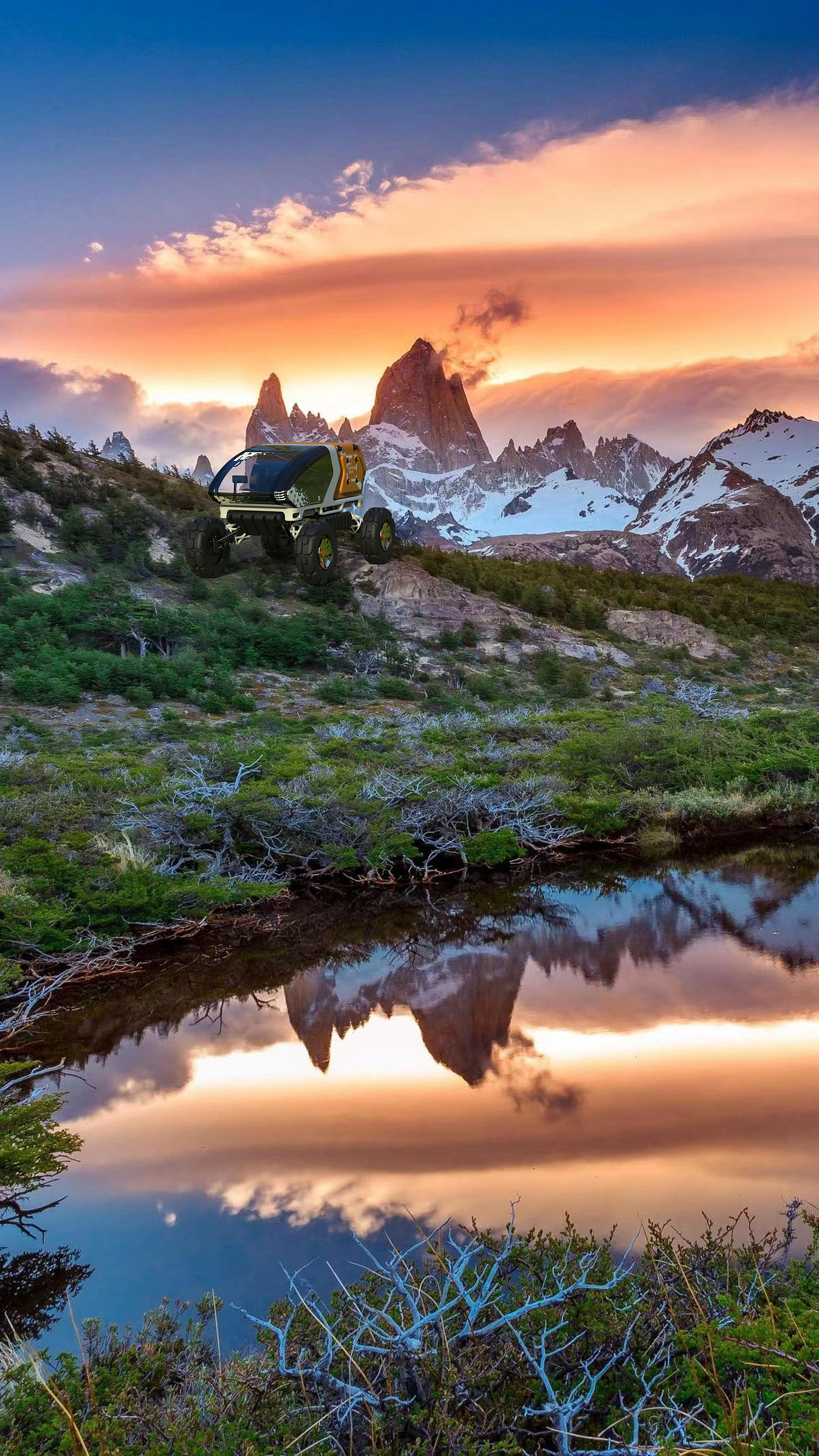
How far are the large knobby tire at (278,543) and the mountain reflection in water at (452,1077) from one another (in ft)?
14.7

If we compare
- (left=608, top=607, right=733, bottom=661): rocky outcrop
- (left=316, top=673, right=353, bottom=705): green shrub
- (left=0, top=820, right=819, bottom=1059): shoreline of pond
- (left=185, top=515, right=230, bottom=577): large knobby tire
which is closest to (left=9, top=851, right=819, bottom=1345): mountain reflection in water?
(left=0, top=820, right=819, bottom=1059): shoreline of pond

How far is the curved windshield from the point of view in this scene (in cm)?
823

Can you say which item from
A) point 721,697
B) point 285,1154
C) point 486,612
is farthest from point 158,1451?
point 486,612

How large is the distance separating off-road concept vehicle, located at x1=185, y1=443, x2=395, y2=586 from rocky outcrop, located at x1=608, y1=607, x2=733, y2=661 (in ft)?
89.7

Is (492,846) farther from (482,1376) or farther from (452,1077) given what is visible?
(482,1376)

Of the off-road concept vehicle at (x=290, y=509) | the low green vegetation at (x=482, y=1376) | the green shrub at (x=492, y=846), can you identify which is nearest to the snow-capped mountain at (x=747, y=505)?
the green shrub at (x=492, y=846)

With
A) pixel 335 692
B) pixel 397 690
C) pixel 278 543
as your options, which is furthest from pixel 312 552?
pixel 397 690

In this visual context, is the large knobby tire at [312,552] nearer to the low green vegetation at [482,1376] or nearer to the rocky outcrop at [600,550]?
the low green vegetation at [482,1376]

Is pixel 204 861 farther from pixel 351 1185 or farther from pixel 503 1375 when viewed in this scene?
pixel 503 1375

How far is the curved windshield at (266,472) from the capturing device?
8234 mm

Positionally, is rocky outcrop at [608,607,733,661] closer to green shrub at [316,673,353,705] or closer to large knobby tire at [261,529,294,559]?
green shrub at [316,673,353,705]

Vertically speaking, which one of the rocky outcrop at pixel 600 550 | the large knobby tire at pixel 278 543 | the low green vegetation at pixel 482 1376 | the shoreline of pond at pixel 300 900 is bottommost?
the shoreline of pond at pixel 300 900

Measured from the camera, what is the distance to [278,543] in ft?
31.2

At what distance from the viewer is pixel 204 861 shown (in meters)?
11.1
